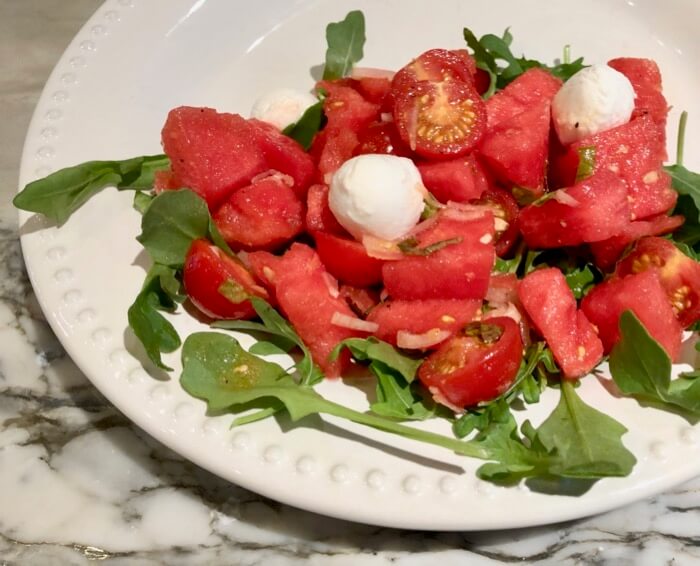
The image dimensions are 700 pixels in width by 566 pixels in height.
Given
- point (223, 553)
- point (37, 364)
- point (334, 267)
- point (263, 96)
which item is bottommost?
point (223, 553)

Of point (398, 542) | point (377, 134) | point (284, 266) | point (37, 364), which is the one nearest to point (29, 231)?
point (37, 364)

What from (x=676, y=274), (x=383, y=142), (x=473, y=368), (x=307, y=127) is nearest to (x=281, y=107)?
(x=307, y=127)

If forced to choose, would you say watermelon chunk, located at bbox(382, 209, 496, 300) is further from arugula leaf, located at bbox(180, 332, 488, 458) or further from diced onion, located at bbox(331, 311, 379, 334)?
arugula leaf, located at bbox(180, 332, 488, 458)

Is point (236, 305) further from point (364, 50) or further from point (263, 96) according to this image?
point (364, 50)

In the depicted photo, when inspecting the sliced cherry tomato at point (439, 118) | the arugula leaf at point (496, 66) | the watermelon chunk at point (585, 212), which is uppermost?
the arugula leaf at point (496, 66)

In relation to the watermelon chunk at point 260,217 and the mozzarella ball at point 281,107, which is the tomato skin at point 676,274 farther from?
the mozzarella ball at point 281,107

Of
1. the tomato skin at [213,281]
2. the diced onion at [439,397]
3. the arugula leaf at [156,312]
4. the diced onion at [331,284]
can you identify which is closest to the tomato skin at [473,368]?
the diced onion at [439,397]
